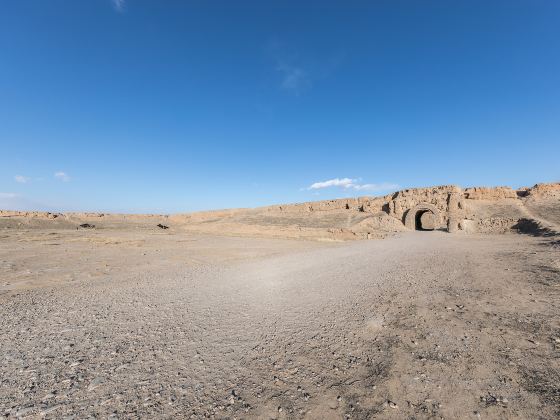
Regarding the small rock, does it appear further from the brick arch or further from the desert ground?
the brick arch

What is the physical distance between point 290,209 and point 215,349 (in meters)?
44.6

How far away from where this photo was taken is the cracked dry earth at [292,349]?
3020 mm

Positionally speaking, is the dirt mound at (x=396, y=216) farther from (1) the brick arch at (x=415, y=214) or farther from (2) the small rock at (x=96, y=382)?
(2) the small rock at (x=96, y=382)

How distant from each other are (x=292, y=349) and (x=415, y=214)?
113 ft

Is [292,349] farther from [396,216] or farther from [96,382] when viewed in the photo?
[396,216]

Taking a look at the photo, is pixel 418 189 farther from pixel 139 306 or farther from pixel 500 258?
pixel 139 306

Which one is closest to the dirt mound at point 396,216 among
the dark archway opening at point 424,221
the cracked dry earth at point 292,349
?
the dark archway opening at point 424,221

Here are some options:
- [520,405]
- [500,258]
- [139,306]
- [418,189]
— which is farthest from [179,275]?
[418,189]

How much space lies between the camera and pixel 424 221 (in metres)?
40.9

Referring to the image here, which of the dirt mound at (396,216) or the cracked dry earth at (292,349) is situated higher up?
the dirt mound at (396,216)

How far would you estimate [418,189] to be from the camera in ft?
122

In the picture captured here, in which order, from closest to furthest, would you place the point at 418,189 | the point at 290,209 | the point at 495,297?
the point at 495,297
the point at 418,189
the point at 290,209

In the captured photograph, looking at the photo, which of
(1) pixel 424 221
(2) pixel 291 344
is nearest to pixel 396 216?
(1) pixel 424 221

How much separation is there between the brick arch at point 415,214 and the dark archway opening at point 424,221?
4.13 ft
